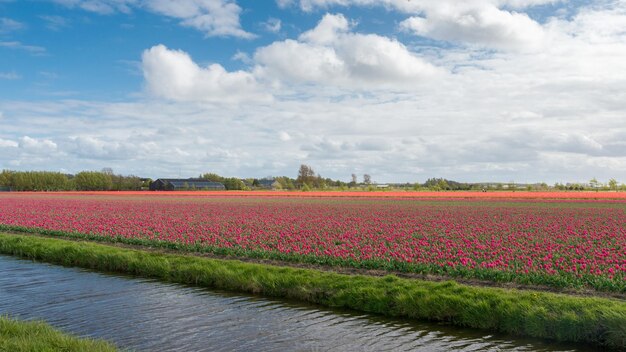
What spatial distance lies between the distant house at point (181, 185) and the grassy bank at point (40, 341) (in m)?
137

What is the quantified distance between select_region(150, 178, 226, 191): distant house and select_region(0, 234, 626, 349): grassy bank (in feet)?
427

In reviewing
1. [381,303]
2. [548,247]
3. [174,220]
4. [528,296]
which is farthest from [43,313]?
[174,220]

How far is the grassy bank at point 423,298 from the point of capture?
11.4m

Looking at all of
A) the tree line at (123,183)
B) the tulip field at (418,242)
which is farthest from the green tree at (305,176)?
the tulip field at (418,242)

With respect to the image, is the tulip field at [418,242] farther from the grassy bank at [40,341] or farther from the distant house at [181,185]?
the distant house at [181,185]

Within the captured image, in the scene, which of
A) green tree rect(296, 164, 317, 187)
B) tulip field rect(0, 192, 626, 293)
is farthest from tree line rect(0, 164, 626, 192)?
tulip field rect(0, 192, 626, 293)

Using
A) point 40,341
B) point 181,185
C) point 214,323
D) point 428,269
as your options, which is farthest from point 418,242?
point 181,185

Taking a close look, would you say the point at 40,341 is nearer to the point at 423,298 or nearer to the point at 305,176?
the point at 423,298

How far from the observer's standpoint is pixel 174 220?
1420 inches

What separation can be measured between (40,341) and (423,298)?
27.8 ft

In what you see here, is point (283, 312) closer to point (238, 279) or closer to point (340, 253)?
point (238, 279)

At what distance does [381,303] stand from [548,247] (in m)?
10.7

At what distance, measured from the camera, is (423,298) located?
1321 cm

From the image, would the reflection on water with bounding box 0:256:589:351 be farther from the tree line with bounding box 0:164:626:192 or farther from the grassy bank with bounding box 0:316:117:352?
the tree line with bounding box 0:164:626:192
